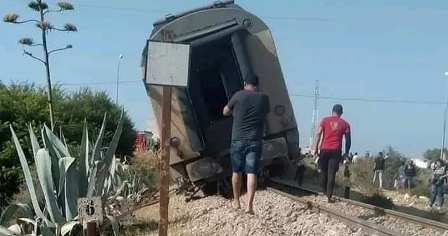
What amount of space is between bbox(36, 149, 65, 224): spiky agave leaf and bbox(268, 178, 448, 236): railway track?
3425 millimetres

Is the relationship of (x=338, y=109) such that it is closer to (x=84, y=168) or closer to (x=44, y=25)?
(x=84, y=168)

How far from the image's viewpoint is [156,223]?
9438mm

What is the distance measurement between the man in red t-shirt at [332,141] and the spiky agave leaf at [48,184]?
16.9 ft

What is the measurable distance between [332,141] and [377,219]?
1808 mm

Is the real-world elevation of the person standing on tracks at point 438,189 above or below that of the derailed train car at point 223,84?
below

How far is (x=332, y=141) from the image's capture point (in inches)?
458

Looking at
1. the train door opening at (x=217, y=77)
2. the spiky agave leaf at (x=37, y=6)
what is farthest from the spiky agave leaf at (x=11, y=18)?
the train door opening at (x=217, y=77)

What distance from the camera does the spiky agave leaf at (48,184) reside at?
7488mm

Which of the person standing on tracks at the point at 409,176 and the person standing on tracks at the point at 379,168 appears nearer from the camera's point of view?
the person standing on tracks at the point at 379,168

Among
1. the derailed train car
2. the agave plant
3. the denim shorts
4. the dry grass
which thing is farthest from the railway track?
the agave plant

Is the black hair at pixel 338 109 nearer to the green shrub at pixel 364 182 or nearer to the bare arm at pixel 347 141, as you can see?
the bare arm at pixel 347 141

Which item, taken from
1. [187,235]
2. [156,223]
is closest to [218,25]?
[156,223]

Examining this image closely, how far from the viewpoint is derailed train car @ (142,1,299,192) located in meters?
12.1

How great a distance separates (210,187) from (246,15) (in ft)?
9.90
